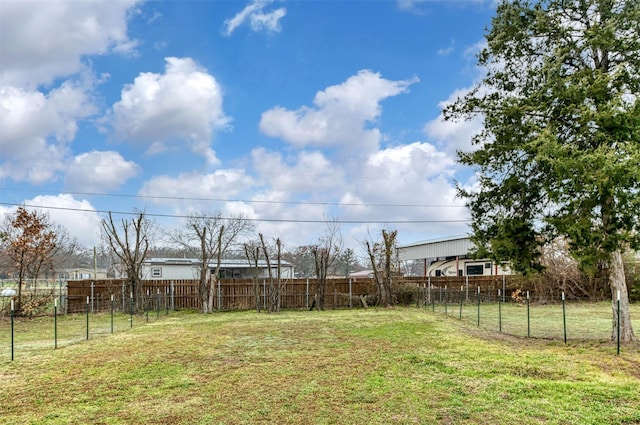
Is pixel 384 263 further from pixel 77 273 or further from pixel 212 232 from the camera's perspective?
pixel 77 273

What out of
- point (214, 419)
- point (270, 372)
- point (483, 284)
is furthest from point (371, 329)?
point (483, 284)

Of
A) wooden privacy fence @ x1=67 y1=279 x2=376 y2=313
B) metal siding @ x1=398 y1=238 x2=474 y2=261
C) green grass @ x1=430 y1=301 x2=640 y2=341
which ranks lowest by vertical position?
green grass @ x1=430 y1=301 x2=640 y2=341

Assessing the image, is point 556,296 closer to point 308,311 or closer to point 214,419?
point 308,311

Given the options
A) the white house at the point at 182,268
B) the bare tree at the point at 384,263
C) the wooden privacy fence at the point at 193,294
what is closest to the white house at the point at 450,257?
the bare tree at the point at 384,263

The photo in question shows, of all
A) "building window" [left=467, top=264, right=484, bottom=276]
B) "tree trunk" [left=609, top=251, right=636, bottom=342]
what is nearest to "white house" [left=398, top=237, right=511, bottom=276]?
"building window" [left=467, top=264, right=484, bottom=276]

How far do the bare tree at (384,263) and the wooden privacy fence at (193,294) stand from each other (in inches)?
40.7

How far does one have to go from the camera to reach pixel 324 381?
5852mm

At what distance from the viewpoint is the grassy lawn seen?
4.53 m

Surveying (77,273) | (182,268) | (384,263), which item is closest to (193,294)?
(384,263)

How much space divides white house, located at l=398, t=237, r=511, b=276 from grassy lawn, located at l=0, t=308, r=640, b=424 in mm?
18291

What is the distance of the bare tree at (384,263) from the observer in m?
17.9

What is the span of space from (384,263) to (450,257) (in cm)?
1373

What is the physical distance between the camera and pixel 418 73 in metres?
14.4

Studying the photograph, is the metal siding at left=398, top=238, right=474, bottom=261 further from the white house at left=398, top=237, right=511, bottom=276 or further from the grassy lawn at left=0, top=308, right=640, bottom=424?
the grassy lawn at left=0, top=308, right=640, bottom=424
